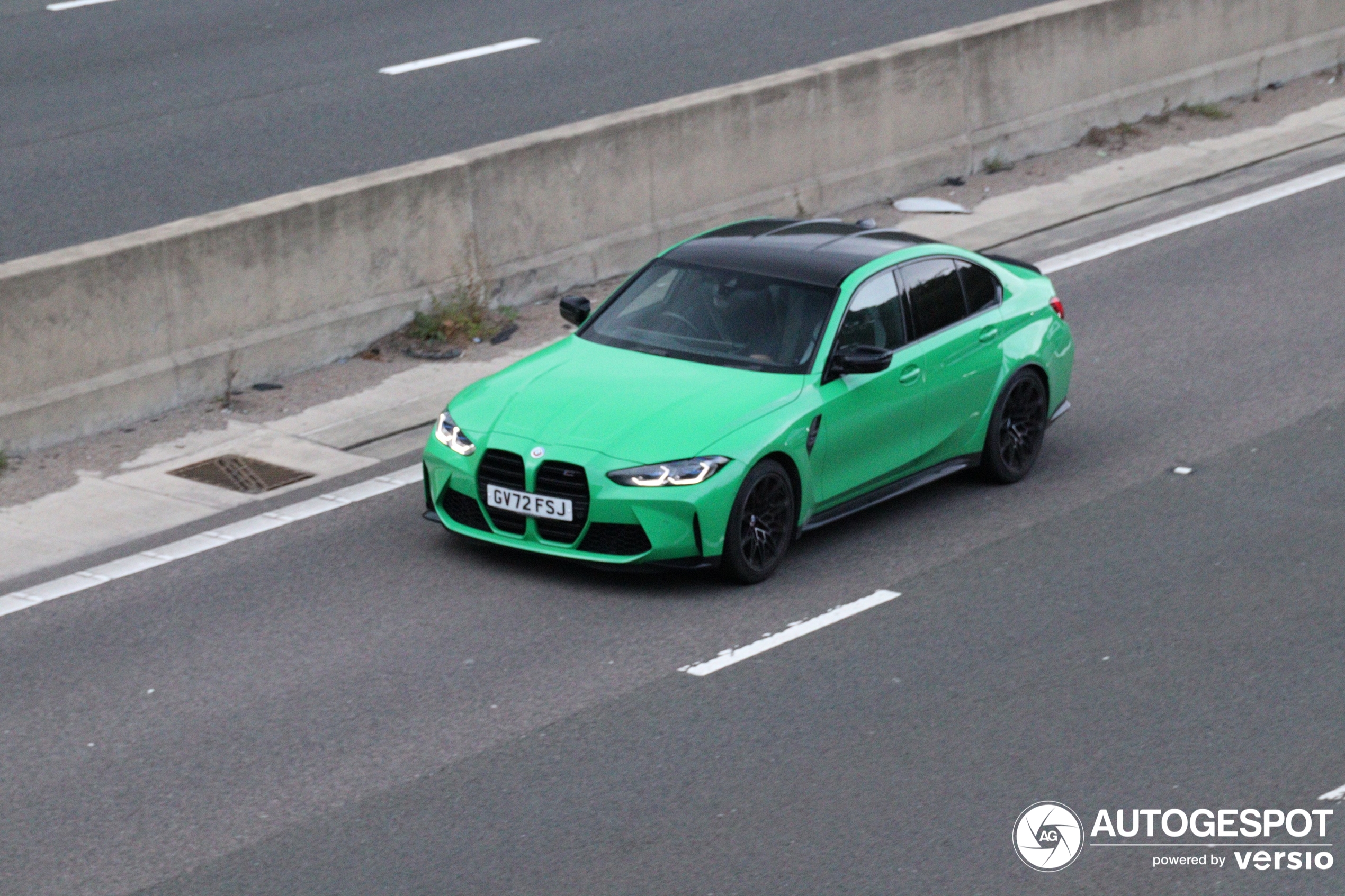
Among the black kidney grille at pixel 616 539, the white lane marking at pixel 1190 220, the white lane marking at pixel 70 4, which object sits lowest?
the white lane marking at pixel 1190 220

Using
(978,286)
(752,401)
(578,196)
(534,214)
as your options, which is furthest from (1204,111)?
(752,401)

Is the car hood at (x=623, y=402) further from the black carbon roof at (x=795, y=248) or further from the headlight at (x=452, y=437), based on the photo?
the black carbon roof at (x=795, y=248)

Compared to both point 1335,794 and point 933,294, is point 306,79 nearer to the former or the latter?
point 933,294

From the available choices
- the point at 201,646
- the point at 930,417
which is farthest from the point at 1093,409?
the point at 201,646

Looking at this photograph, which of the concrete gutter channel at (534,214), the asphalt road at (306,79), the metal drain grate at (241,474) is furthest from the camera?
the asphalt road at (306,79)

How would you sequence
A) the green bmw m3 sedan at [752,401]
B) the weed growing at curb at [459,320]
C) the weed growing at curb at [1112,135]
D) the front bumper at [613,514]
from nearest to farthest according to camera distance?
1. the front bumper at [613,514]
2. the green bmw m3 sedan at [752,401]
3. the weed growing at curb at [459,320]
4. the weed growing at curb at [1112,135]

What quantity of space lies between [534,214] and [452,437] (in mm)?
4893

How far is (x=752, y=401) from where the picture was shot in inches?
378

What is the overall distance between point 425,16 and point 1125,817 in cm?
1748

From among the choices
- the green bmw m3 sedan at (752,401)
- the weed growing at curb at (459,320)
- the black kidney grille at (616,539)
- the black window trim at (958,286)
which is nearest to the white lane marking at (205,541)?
the green bmw m3 sedan at (752,401)

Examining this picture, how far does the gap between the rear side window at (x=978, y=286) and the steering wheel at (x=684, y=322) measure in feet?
5.53

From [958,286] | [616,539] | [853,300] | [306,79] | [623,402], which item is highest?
[306,79]

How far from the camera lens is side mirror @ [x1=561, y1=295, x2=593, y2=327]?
10820 mm

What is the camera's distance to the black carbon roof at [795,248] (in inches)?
408
